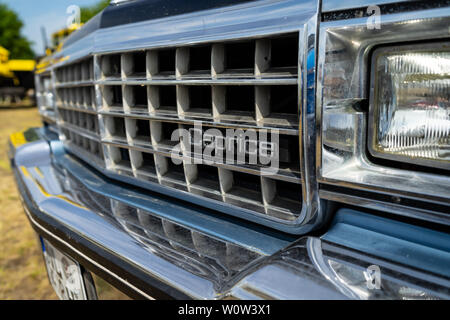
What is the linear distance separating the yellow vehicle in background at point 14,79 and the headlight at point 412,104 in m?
18.3

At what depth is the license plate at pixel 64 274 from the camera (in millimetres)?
1465

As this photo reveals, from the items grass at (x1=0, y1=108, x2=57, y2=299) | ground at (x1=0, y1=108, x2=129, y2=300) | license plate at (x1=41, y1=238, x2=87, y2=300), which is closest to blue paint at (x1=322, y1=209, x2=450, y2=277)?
ground at (x1=0, y1=108, x2=129, y2=300)

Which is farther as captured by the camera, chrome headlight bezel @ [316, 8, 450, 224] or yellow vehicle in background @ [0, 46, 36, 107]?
yellow vehicle in background @ [0, 46, 36, 107]

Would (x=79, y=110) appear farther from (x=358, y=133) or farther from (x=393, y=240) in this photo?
(x=393, y=240)

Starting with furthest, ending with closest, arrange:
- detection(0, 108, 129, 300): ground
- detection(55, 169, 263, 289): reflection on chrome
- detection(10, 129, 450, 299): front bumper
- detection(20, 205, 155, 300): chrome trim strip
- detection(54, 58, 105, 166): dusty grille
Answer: detection(0, 108, 129, 300): ground → detection(54, 58, 105, 166): dusty grille → detection(20, 205, 155, 300): chrome trim strip → detection(55, 169, 263, 289): reflection on chrome → detection(10, 129, 450, 299): front bumper

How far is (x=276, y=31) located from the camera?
944 mm

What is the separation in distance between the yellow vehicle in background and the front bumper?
17.5 m

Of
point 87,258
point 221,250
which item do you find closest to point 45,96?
point 87,258

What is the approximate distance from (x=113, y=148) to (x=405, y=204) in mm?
1226

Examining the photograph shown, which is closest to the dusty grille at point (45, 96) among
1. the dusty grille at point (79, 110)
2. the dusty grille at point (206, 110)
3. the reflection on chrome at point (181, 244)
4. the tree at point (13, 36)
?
the dusty grille at point (79, 110)

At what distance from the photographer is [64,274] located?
1594 mm

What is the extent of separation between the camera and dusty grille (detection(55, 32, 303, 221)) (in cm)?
→ 104

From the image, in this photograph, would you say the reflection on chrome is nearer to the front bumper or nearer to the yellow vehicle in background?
the front bumper
